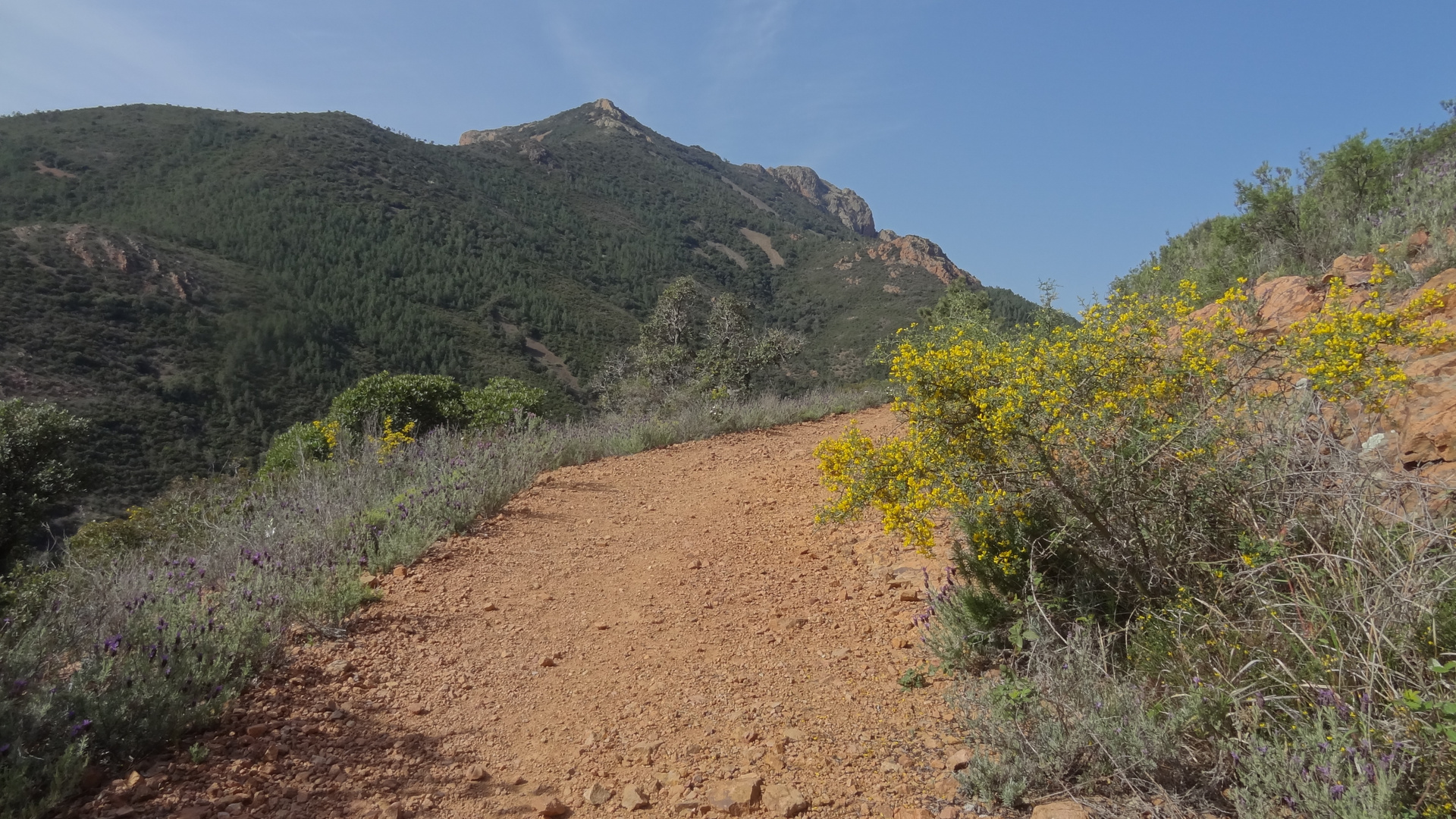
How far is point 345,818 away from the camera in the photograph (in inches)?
85.3

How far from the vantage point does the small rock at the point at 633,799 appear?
2287 mm

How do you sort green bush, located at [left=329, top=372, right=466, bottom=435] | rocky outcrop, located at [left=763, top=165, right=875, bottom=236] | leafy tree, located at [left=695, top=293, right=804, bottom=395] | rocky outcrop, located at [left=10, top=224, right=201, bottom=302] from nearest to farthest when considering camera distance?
1. green bush, located at [left=329, top=372, right=466, bottom=435]
2. leafy tree, located at [left=695, top=293, right=804, bottom=395]
3. rocky outcrop, located at [left=10, top=224, right=201, bottom=302]
4. rocky outcrop, located at [left=763, top=165, right=875, bottom=236]

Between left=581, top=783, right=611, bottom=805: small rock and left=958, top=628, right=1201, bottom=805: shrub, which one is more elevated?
left=958, top=628, right=1201, bottom=805: shrub

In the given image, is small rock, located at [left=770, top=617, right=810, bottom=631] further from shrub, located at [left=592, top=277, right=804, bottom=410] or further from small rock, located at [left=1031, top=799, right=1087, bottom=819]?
shrub, located at [left=592, top=277, right=804, bottom=410]

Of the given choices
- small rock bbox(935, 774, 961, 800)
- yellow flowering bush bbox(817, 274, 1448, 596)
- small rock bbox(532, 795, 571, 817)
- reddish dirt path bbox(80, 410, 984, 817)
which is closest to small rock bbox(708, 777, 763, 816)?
reddish dirt path bbox(80, 410, 984, 817)

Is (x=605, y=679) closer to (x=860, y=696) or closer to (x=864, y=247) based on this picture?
(x=860, y=696)

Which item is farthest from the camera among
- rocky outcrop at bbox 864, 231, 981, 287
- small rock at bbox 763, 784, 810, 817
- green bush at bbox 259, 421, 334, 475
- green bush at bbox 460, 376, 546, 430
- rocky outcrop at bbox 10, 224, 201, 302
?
rocky outcrop at bbox 864, 231, 981, 287

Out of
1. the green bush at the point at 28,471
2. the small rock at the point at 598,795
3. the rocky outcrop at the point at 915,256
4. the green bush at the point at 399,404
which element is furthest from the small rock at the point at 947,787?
the rocky outcrop at the point at 915,256

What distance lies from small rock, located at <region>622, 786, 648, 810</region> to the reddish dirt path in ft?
0.09

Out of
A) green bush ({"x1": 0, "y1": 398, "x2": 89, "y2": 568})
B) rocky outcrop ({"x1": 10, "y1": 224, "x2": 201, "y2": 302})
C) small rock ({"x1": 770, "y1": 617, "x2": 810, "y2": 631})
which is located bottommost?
green bush ({"x1": 0, "y1": 398, "x2": 89, "y2": 568})

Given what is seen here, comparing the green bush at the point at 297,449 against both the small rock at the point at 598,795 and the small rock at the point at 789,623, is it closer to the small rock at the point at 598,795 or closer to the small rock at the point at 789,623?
the small rock at the point at 789,623

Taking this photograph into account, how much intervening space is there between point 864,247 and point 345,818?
207ft

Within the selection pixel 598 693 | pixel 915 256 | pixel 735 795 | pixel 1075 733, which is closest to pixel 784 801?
pixel 735 795

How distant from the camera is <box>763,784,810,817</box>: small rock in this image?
221 cm
